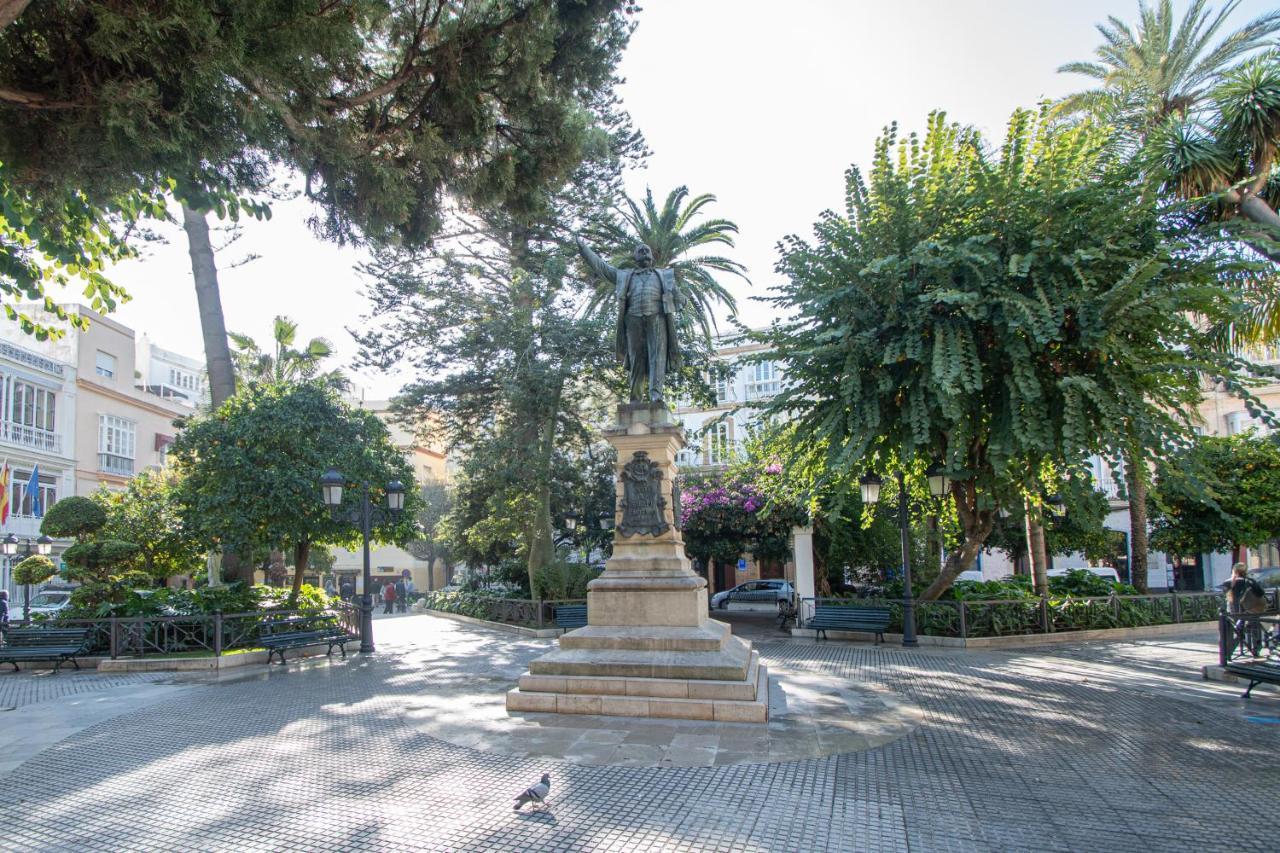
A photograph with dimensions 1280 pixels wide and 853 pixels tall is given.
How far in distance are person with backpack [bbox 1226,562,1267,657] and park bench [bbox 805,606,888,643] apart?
5.47 metres

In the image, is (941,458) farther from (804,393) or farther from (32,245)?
(32,245)

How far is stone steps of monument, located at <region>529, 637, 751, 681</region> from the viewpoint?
24.1 ft

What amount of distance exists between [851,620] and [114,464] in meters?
30.3

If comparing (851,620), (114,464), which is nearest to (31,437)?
(114,464)

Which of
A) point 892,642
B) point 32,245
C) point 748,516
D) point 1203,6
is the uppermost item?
point 1203,6

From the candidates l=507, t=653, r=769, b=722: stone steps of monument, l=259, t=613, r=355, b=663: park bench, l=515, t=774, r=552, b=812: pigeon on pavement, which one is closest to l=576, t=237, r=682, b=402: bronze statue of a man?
l=507, t=653, r=769, b=722: stone steps of monument

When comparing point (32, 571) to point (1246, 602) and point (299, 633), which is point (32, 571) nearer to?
point (299, 633)

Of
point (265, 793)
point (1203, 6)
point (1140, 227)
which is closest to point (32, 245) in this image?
point (265, 793)

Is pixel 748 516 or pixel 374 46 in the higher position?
pixel 374 46

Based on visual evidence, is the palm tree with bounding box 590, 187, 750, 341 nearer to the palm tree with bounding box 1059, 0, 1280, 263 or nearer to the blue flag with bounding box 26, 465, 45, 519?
the palm tree with bounding box 1059, 0, 1280, 263

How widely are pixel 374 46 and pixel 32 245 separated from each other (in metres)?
5.13

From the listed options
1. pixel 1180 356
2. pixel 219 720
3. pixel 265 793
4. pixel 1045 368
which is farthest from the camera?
pixel 1045 368

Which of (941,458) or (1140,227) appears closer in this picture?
(1140,227)

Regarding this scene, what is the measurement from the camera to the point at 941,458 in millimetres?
12719
